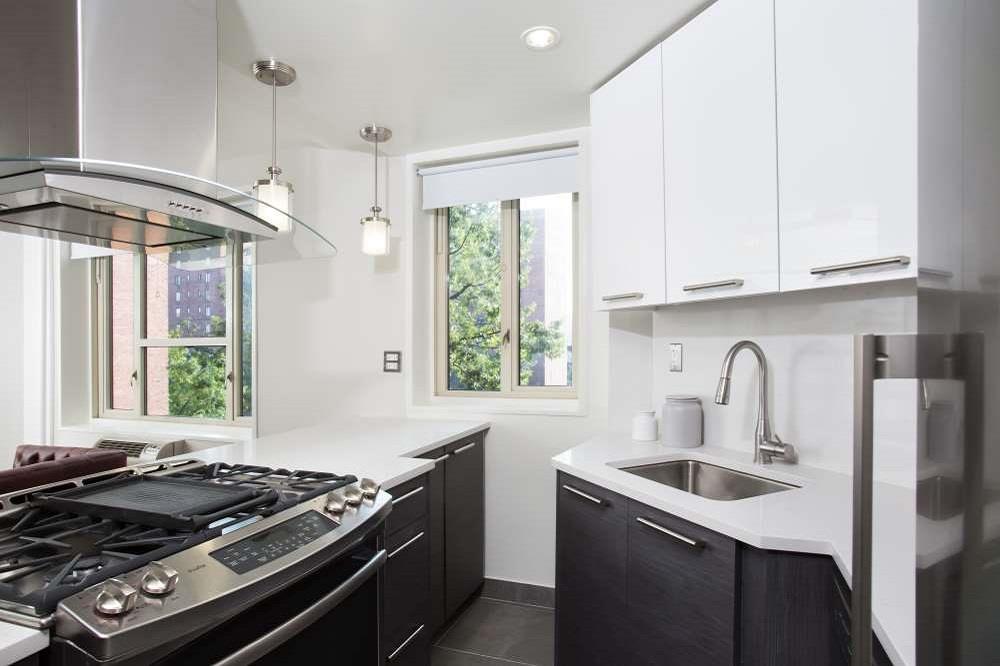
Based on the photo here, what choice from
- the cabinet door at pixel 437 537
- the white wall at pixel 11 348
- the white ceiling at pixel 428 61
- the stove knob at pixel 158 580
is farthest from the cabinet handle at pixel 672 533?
the white wall at pixel 11 348

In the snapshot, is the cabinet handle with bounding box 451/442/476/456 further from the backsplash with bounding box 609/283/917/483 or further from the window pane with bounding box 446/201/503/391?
the backsplash with bounding box 609/283/917/483

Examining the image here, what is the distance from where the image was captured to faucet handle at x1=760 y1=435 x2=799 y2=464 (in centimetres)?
170

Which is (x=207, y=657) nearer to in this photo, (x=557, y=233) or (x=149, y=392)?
(x=557, y=233)

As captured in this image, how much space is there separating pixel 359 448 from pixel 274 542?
1034 mm

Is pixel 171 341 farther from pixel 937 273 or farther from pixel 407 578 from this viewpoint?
pixel 937 273

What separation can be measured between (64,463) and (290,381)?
159cm

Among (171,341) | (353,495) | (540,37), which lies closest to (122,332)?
(171,341)

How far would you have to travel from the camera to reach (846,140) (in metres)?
1.27

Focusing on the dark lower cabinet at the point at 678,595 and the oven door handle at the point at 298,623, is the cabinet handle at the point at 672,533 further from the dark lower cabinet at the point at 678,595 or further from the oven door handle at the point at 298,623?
the oven door handle at the point at 298,623

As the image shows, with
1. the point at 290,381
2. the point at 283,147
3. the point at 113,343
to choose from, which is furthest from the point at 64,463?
the point at 113,343

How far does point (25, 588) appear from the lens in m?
0.81

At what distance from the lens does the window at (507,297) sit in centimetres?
288

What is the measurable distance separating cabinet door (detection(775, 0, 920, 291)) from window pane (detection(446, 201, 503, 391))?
177 centimetres

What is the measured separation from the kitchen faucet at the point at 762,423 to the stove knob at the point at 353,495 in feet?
3.66
